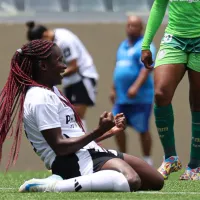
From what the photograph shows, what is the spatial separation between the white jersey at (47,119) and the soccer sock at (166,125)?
55.5 inches

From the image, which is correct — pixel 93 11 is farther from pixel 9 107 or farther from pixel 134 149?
pixel 9 107

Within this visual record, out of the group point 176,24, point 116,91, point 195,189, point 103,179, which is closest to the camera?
point 103,179

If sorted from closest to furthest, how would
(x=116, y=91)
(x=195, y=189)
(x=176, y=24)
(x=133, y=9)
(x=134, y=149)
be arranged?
(x=195, y=189) → (x=176, y=24) → (x=116, y=91) → (x=134, y=149) → (x=133, y=9)

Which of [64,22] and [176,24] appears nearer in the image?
[176,24]

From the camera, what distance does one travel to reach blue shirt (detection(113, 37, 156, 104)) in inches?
454

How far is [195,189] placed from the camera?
22.9ft

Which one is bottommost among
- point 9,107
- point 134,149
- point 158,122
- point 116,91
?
point 134,149

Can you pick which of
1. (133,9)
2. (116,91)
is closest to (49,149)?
(116,91)

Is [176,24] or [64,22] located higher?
[176,24]

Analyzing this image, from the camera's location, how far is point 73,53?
455 inches

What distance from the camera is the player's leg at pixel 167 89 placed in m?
7.87

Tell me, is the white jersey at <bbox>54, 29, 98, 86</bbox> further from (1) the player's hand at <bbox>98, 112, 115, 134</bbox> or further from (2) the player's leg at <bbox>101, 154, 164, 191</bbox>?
(1) the player's hand at <bbox>98, 112, 115, 134</bbox>

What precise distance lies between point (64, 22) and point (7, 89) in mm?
6716

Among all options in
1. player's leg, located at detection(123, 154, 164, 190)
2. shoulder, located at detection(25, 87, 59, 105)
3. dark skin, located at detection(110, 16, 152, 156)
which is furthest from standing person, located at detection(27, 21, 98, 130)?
shoulder, located at detection(25, 87, 59, 105)
